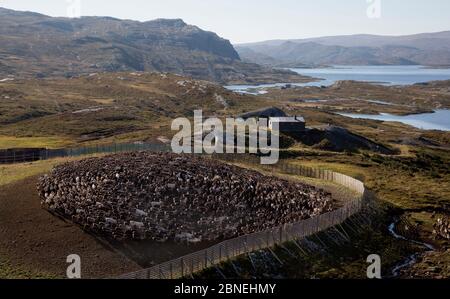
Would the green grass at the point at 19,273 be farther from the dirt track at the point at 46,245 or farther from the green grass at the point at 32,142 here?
the green grass at the point at 32,142

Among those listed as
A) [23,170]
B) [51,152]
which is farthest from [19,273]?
[51,152]

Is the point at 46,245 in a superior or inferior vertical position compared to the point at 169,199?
inferior

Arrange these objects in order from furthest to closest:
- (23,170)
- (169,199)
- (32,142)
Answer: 1. (32,142)
2. (23,170)
3. (169,199)

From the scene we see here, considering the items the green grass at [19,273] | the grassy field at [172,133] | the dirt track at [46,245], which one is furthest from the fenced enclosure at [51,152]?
the green grass at [19,273]

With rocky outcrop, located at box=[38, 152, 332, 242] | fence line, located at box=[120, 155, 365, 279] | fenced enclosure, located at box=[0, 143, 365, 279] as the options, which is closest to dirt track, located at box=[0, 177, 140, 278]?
rocky outcrop, located at box=[38, 152, 332, 242]

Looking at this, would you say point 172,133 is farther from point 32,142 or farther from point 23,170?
point 23,170

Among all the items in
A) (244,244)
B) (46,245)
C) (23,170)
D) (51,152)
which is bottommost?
(244,244)

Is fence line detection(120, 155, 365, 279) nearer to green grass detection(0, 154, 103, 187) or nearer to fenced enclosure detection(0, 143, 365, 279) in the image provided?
fenced enclosure detection(0, 143, 365, 279)
